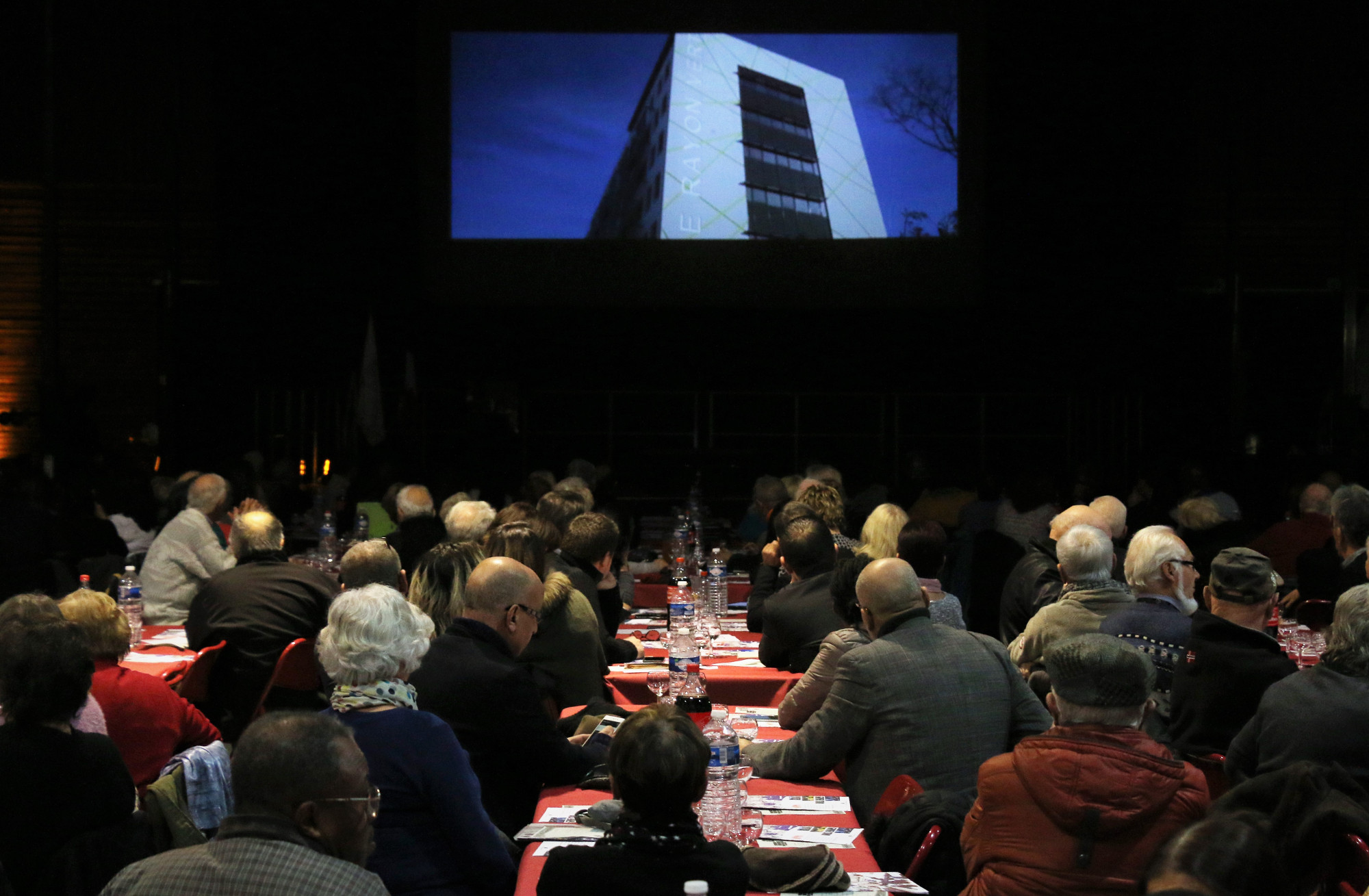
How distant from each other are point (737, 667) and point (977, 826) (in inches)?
110

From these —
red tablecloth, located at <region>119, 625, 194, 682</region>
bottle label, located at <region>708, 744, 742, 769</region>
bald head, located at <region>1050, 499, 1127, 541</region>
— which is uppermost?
bald head, located at <region>1050, 499, 1127, 541</region>

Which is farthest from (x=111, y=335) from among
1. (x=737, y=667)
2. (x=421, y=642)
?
(x=421, y=642)

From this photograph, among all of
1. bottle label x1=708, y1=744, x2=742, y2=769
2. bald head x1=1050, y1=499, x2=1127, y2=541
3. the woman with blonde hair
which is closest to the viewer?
bottle label x1=708, y1=744, x2=742, y2=769

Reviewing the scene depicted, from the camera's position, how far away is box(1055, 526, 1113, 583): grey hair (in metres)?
4.84

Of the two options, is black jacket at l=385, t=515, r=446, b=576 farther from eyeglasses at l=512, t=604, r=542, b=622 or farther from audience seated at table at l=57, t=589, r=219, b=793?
eyeglasses at l=512, t=604, r=542, b=622

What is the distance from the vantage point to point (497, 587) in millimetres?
3625

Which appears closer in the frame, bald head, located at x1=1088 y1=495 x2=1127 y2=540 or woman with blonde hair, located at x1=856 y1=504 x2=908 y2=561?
bald head, located at x1=1088 y1=495 x2=1127 y2=540

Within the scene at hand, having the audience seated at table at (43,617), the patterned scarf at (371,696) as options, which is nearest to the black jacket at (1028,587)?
the patterned scarf at (371,696)

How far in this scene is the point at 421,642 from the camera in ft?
10.4

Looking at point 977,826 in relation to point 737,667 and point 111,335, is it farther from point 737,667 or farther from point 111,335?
point 111,335

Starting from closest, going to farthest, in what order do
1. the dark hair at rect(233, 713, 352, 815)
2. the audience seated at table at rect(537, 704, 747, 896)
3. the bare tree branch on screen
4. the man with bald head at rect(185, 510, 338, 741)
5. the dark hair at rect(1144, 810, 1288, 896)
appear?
1. the dark hair at rect(1144, 810, 1288, 896)
2. the dark hair at rect(233, 713, 352, 815)
3. the audience seated at table at rect(537, 704, 747, 896)
4. the man with bald head at rect(185, 510, 338, 741)
5. the bare tree branch on screen

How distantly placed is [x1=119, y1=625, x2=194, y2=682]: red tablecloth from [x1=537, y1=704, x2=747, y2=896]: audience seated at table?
3.36 meters

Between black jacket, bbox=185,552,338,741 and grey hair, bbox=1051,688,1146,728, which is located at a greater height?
grey hair, bbox=1051,688,1146,728

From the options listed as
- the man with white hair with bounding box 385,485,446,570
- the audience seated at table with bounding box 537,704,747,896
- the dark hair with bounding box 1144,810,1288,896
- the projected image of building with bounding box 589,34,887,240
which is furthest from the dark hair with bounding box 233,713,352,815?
the projected image of building with bounding box 589,34,887,240
